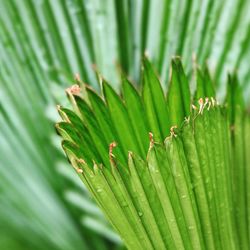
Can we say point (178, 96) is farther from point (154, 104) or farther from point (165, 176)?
point (165, 176)

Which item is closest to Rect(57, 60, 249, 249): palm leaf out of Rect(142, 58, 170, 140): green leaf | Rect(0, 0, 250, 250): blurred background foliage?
Rect(142, 58, 170, 140): green leaf

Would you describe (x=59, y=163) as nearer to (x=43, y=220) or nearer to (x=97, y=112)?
(x=43, y=220)

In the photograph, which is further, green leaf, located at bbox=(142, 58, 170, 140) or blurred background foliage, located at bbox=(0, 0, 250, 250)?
blurred background foliage, located at bbox=(0, 0, 250, 250)

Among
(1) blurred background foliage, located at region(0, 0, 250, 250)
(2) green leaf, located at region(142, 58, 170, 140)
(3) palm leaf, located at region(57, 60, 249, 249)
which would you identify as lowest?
(3) palm leaf, located at region(57, 60, 249, 249)

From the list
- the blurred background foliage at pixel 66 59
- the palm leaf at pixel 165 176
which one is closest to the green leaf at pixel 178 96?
the palm leaf at pixel 165 176

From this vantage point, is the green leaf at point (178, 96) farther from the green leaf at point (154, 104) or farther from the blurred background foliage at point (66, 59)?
the blurred background foliage at point (66, 59)

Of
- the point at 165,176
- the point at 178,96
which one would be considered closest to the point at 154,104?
the point at 178,96

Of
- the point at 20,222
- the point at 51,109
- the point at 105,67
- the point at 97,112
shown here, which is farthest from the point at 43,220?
the point at 97,112

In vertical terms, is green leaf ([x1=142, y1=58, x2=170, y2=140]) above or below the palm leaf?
above

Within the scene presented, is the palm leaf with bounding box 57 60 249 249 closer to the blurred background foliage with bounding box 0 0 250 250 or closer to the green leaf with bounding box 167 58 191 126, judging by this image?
the green leaf with bounding box 167 58 191 126
